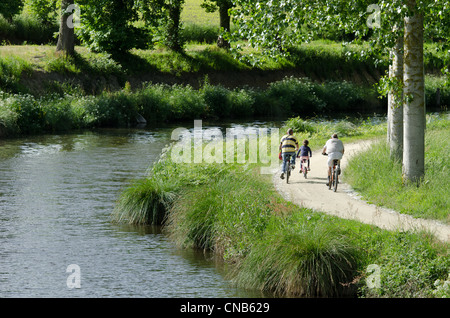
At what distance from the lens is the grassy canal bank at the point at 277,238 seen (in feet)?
38.3

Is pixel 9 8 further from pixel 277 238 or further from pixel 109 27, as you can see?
pixel 277 238

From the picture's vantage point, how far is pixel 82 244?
15.3 metres

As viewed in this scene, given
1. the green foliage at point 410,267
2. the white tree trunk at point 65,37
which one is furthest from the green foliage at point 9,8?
the green foliage at point 410,267

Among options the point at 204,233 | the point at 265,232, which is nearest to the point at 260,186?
the point at 204,233

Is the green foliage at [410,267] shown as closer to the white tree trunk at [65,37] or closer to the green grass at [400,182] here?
the green grass at [400,182]

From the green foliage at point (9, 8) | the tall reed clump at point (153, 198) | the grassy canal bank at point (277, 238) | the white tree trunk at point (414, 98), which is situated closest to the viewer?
the grassy canal bank at point (277, 238)

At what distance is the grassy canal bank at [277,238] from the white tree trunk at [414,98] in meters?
0.62

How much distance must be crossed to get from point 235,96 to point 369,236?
33413 millimetres

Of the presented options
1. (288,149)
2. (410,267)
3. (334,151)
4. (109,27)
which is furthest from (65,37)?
(410,267)

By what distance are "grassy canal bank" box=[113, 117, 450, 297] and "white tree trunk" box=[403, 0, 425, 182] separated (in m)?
0.62

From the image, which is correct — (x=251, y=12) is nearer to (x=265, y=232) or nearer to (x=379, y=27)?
(x=379, y=27)

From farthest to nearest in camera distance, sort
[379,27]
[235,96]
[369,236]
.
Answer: [235,96], [379,27], [369,236]

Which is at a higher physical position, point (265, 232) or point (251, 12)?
point (251, 12)
